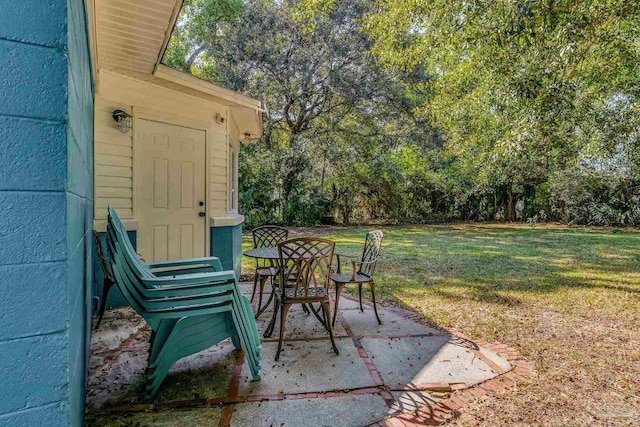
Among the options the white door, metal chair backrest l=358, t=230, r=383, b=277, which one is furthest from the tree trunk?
the white door

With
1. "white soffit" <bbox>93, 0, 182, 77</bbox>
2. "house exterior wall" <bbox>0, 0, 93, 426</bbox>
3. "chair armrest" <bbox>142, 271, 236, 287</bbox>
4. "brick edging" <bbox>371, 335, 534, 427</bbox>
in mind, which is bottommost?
"brick edging" <bbox>371, 335, 534, 427</bbox>

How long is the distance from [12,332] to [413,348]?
2.71 m

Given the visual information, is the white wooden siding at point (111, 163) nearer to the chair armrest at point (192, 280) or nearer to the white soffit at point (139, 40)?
the white soffit at point (139, 40)

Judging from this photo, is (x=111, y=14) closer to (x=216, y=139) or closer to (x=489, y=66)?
(x=216, y=139)

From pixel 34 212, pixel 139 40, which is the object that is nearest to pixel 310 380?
pixel 34 212

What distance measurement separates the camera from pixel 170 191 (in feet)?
14.7

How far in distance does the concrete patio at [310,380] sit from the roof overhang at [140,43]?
218cm

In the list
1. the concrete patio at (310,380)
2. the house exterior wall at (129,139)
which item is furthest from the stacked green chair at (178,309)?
the house exterior wall at (129,139)

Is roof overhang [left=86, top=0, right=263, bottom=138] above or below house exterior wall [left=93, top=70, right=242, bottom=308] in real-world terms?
above

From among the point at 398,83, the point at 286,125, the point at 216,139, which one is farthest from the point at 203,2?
the point at 216,139

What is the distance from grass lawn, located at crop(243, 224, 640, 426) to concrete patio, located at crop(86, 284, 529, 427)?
26cm

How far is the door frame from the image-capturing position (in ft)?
13.6

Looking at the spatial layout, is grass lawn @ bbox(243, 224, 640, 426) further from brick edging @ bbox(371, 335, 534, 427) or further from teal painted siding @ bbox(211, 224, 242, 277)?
teal painted siding @ bbox(211, 224, 242, 277)

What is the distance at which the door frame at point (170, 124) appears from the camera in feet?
13.6
